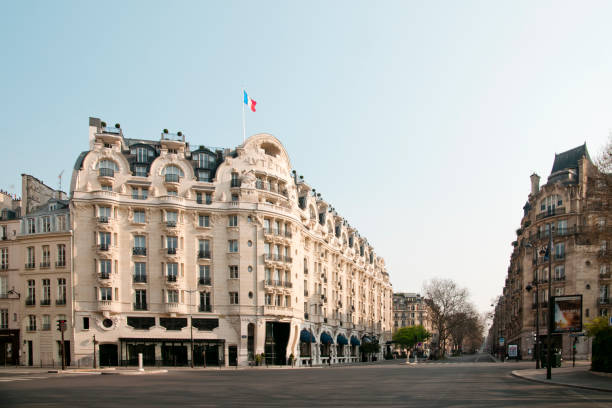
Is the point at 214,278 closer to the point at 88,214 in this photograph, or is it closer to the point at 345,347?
the point at 88,214

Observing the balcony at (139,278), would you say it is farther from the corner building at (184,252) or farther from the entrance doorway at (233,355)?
the entrance doorway at (233,355)

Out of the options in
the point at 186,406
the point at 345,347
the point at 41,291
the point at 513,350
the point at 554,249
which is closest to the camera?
the point at 186,406

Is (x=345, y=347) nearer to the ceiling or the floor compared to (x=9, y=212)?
nearer to the floor

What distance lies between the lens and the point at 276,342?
7112 cm

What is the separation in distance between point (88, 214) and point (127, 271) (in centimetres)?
745

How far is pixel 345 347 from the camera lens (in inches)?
3834

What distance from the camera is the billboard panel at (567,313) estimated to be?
37.5 meters

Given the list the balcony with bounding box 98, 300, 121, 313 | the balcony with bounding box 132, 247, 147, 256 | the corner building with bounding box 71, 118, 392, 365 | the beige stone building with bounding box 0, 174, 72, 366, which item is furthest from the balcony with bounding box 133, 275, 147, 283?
the beige stone building with bounding box 0, 174, 72, 366

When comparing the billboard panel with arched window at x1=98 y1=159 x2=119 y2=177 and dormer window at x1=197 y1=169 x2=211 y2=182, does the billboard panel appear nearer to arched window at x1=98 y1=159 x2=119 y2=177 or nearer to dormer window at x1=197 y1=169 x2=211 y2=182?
dormer window at x1=197 y1=169 x2=211 y2=182

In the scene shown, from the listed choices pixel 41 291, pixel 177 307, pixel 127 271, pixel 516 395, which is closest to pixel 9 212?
pixel 41 291

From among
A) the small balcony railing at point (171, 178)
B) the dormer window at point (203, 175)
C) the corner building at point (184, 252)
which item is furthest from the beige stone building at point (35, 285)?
the dormer window at point (203, 175)

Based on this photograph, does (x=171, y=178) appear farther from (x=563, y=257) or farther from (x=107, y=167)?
(x=563, y=257)

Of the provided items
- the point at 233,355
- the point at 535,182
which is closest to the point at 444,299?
the point at 535,182

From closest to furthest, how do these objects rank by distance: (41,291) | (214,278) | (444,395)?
(444,395) → (41,291) → (214,278)
